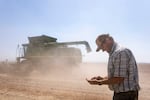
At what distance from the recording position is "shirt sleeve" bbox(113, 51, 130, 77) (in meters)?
3.54

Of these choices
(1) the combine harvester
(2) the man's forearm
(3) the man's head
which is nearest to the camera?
(2) the man's forearm

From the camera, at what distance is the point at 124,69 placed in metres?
3.54

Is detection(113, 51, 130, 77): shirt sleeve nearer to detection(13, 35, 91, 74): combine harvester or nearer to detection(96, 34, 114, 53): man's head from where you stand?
detection(96, 34, 114, 53): man's head

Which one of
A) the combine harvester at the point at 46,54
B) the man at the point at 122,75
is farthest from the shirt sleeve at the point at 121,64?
the combine harvester at the point at 46,54

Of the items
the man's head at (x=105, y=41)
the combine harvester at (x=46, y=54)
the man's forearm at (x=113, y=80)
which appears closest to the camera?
the man's forearm at (x=113, y=80)

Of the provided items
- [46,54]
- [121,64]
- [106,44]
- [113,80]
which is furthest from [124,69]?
[46,54]

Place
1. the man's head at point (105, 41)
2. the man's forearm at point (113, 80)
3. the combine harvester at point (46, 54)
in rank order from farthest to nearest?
the combine harvester at point (46, 54)
the man's head at point (105, 41)
the man's forearm at point (113, 80)

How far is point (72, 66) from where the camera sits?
24828 mm

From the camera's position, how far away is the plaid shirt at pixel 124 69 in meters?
3.56

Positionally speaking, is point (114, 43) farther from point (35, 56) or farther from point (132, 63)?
point (35, 56)

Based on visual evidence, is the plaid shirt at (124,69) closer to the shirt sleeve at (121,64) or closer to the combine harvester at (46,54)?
the shirt sleeve at (121,64)

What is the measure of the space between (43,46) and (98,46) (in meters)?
22.0

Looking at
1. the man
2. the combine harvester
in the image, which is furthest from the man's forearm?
the combine harvester

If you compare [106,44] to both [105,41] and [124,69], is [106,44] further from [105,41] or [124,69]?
[124,69]
